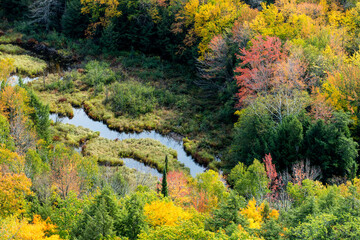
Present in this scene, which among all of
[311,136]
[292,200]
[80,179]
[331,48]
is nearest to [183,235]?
[292,200]

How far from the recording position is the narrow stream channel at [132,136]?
44469 millimetres

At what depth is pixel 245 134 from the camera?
3956cm

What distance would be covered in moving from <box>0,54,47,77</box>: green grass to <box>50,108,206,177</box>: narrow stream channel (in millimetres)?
14799

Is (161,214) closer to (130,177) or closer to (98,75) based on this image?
(130,177)

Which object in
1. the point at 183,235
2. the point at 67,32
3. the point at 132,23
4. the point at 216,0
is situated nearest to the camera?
the point at 183,235

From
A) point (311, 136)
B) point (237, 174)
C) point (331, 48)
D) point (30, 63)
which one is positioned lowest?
point (30, 63)

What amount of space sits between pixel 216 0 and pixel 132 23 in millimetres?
19461

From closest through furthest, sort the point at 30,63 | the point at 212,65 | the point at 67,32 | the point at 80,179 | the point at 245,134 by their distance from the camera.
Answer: the point at 80,179 < the point at 245,134 < the point at 212,65 < the point at 30,63 < the point at 67,32

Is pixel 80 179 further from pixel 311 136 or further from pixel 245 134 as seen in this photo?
pixel 311 136

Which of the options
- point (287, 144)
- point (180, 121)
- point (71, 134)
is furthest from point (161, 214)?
point (180, 121)

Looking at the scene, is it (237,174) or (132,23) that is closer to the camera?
(237,174)

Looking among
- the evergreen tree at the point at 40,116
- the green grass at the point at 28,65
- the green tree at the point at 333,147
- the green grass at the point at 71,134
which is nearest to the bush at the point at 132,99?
the green grass at the point at 71,134

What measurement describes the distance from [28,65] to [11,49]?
7.65 meters

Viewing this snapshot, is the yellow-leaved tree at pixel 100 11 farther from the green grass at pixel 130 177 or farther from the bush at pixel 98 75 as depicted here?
the green grass at pixel 130 177
